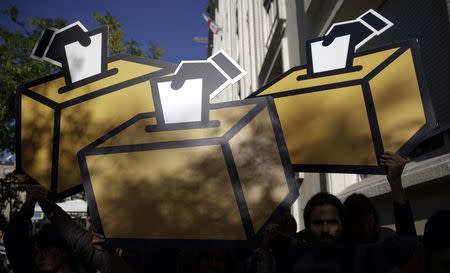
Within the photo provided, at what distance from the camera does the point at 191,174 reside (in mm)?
2043

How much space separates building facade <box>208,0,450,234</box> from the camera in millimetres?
3736

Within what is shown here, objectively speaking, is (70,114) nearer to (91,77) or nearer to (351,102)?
(91,77)

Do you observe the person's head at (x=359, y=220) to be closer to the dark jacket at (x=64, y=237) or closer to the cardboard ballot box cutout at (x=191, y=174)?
the cardboard ballot box cutout at (x=191, y=174)

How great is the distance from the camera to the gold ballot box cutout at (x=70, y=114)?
227cm

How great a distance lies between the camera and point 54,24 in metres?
8.97

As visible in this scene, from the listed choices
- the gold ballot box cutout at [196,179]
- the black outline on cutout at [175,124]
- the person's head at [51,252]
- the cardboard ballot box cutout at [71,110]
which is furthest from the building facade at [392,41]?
the person's head at [51,252]

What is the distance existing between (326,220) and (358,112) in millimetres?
592

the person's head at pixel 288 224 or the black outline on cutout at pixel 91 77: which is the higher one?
the black outline on cutout at pixel 91 77

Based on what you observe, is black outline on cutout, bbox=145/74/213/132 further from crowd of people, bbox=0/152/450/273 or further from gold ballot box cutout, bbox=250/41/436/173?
crowd of people, bbox=0/152/450/273

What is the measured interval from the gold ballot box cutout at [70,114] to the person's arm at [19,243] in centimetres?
23

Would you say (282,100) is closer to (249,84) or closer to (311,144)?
(311,144)

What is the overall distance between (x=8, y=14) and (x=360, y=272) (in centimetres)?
1027

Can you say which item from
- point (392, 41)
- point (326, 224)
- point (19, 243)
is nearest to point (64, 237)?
point (19, 243)

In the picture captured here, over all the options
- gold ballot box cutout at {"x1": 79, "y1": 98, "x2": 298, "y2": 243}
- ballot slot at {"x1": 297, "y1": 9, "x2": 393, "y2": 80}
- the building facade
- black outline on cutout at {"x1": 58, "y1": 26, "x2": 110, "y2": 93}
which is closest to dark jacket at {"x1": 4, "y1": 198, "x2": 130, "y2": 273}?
gold ballot box cutout at {"x1": 79, "y1": 98, "x2": 298, "y2": 243}
